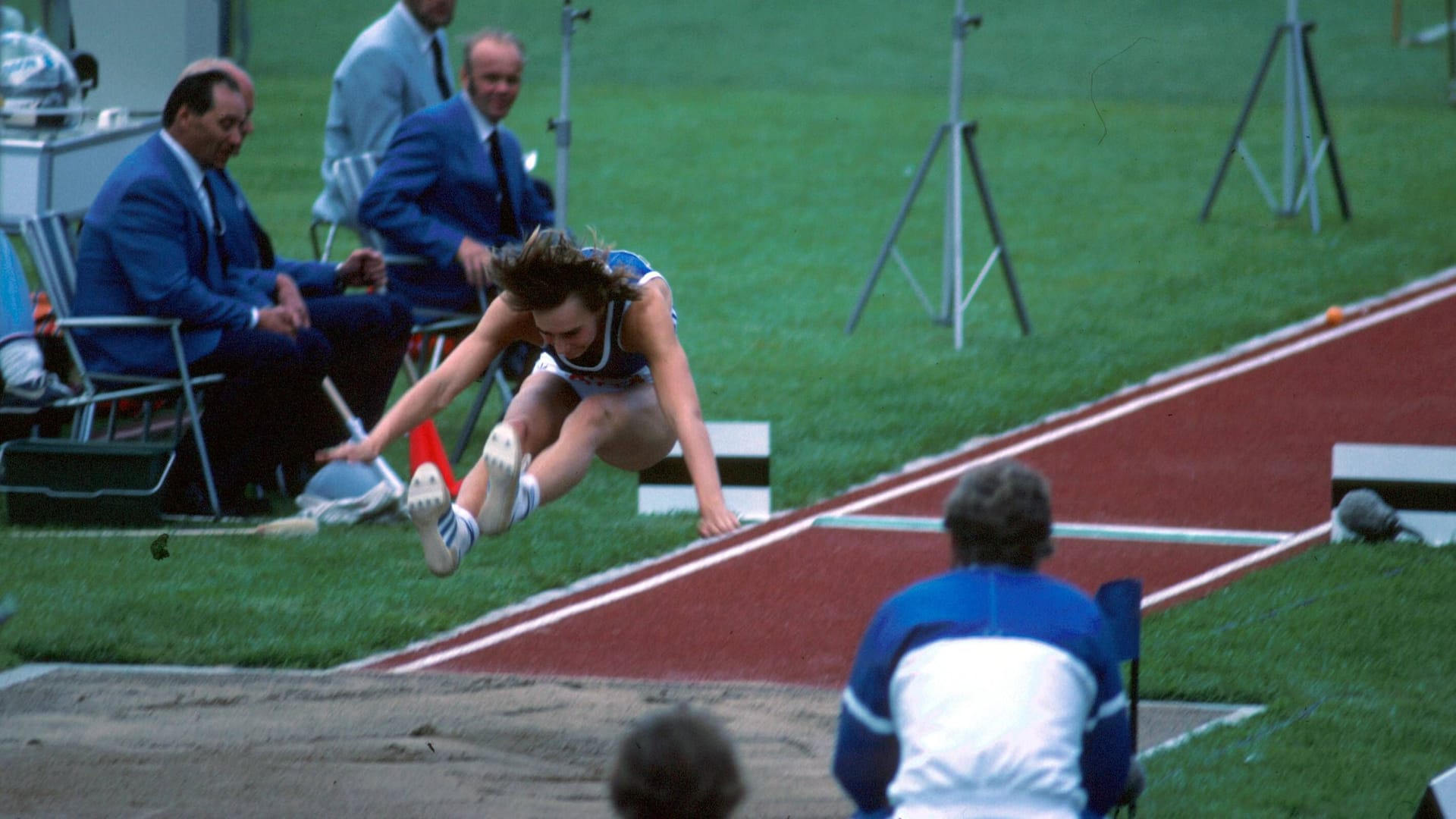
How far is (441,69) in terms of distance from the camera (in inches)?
392

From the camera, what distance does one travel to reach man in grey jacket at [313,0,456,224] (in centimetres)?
970

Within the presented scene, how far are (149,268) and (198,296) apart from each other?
0.74ft

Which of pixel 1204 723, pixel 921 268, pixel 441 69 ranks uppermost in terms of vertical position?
pixel 441 69

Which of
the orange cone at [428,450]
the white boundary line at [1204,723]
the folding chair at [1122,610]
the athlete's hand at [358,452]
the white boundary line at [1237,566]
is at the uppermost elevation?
the folding chair at [1122,610]

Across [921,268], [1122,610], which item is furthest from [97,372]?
[921,268]

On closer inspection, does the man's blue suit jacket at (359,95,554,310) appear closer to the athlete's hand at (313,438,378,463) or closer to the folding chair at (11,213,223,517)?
the folding chair at (11,213,223,517)

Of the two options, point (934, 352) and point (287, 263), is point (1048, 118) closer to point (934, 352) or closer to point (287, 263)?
point (934, 352)

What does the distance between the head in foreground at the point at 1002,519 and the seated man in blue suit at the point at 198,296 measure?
5.17 metres

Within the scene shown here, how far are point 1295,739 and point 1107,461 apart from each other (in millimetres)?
3765

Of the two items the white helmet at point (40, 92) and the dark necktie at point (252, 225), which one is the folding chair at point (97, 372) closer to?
the dark necktie at point (252, 225)

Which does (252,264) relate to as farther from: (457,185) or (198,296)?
(457,185)

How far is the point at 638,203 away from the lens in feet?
54.0

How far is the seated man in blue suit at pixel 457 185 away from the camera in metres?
8.88

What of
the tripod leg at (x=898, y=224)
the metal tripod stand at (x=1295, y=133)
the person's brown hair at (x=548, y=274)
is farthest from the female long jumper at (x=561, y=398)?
the metal tripod stand at (x=1295, y=133)
